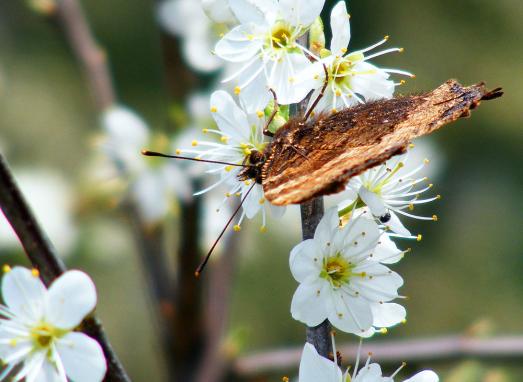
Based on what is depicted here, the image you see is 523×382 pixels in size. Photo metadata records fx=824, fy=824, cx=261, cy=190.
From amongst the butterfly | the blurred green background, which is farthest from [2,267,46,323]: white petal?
the blurred green background

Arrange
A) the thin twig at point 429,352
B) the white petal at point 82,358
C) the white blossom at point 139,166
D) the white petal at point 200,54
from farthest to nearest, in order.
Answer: the white blossom at point 139,166, the white petal at point 200,54, the thin twig at point 429,352, the white petal at point 82,358

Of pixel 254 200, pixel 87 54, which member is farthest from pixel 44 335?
pixel 87 54

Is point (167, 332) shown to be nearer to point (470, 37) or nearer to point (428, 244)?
point (428, 244)

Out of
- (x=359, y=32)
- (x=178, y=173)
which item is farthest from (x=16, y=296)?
(x=359, y=32)

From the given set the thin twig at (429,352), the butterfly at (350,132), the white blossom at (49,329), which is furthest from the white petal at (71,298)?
the thin twig at (429,352)

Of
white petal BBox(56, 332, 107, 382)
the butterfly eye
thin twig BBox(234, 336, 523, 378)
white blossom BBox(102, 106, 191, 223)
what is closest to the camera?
white petal BBox(56, 332, 107, 382)

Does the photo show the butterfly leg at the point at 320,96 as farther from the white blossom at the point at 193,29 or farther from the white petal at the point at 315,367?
the white blossom at the point at 193,29

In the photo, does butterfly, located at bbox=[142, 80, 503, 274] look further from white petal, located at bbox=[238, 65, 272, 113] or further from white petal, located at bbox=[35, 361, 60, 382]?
white petal, located at bbox=[35, 361, 60, 382]
